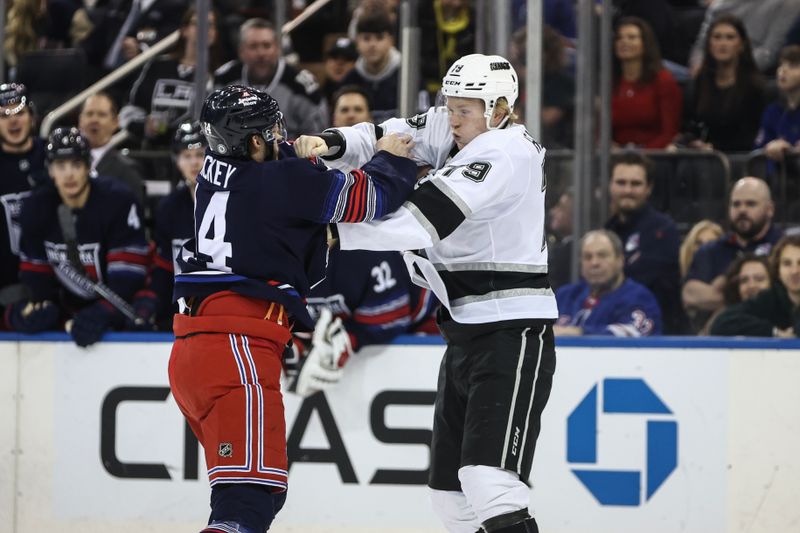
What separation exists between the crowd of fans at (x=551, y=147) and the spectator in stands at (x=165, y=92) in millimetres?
10

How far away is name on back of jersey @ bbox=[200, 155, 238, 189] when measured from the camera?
3455 mm

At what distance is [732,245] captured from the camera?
5.34m

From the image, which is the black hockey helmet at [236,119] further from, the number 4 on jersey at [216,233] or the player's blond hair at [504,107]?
the player's blond hair at [504,107]

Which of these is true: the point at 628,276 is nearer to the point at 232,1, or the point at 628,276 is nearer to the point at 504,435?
the point at 504,435

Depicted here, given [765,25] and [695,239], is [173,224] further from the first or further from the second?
[765,25]

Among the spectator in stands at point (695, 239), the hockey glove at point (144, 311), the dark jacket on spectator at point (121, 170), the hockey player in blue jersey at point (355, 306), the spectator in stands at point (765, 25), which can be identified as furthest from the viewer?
the spectator in stands at point (765, 25)

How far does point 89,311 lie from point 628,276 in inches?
79.8

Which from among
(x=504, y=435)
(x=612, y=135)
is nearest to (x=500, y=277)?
(x=504, y=435)

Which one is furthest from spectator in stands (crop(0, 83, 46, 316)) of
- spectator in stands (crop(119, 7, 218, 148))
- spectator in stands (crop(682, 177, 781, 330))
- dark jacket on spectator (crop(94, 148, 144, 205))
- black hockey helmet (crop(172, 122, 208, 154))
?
spectator in stands (crop(682, 177, 781, 330))

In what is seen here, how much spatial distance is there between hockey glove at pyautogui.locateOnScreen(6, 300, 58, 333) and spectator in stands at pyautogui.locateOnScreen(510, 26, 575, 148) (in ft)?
6.24

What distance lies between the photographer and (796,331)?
479 centimetres

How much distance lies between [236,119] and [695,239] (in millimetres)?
2523

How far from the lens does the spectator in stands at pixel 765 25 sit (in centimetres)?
631

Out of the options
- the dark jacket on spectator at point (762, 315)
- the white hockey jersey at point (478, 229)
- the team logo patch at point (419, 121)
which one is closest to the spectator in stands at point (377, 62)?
the dark jacket on spectator at point (762, 315)
